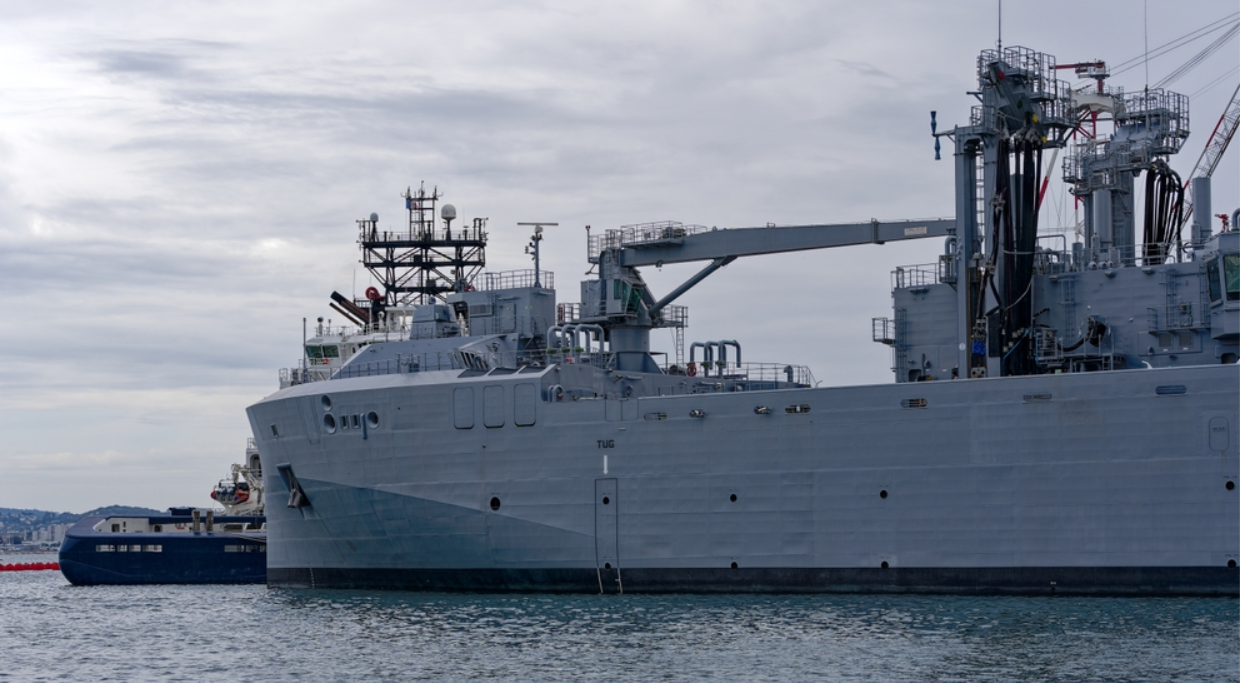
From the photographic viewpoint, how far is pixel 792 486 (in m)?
33.0

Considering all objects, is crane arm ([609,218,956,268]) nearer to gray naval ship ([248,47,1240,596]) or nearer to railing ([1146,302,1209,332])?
gray naval ship ([248,47,1240,596])

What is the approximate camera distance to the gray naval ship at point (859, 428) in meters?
30.6

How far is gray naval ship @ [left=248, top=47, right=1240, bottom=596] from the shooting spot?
30.6 m

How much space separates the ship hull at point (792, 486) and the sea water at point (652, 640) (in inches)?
30.2

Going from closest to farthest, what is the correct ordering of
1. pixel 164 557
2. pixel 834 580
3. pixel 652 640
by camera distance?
pixel 652 640 < pixel 834 580 < pixel 164 557

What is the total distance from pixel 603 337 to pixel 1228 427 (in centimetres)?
1647

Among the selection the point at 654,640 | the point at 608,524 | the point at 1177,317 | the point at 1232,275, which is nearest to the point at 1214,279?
the point at 1232,275

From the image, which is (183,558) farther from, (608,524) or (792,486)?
(792,486)

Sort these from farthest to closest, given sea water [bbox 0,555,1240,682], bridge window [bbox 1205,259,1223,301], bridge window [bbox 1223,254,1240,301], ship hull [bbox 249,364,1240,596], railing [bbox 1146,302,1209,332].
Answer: railing [bbox 1146,302,1209,332]
bridge window [bbox 1205,259,1223,301]
bridge window [bbox 1223,254,1240,301]
ship hull [bbox 249,364,1240,596]
sea water [bbox 0,555,1240,682]

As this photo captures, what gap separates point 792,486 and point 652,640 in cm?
699

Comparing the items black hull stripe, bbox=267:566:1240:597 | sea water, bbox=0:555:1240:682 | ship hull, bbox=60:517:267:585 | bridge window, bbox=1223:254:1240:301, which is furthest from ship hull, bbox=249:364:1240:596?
ship hull, bbox=60:517:267:585

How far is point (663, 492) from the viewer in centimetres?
3416

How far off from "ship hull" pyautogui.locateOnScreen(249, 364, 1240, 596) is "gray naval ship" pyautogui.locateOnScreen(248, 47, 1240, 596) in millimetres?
52

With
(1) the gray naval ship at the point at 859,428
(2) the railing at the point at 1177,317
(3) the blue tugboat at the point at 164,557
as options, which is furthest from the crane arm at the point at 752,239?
(3) the blue tugboat at the point at 164,557
